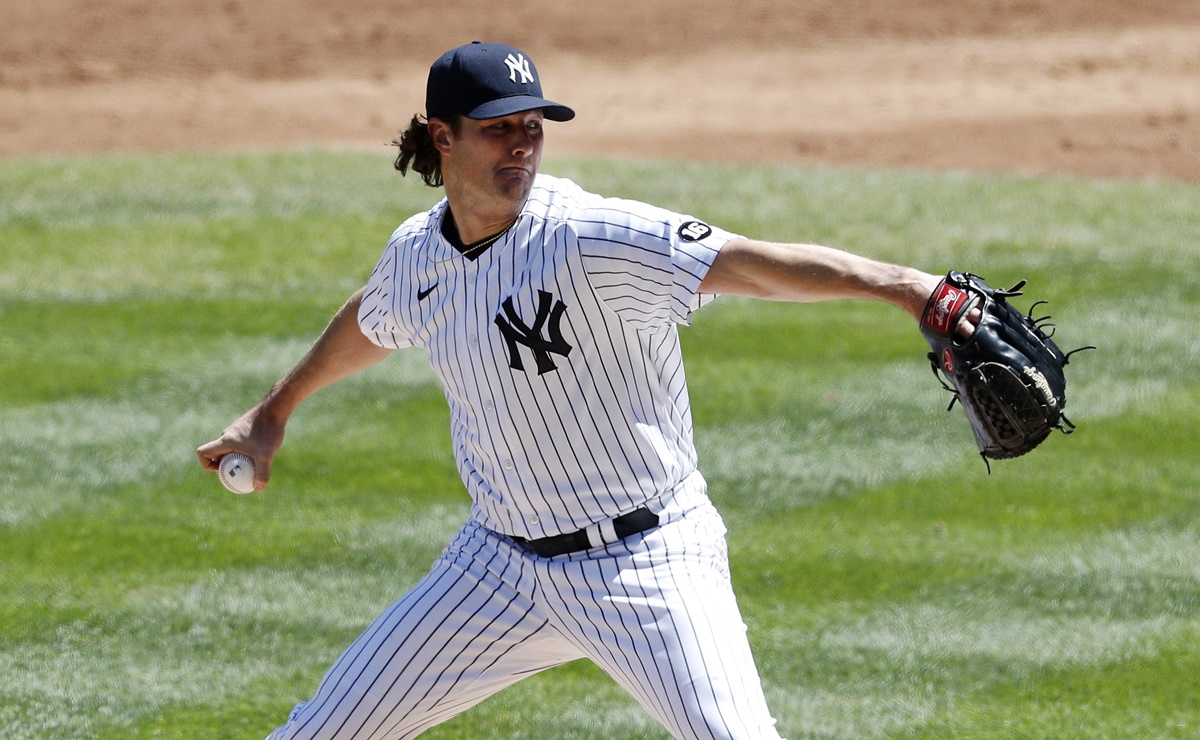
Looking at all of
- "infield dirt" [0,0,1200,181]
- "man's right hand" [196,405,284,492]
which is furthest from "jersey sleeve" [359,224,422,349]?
"infield dirt" [0,0,1200,181]

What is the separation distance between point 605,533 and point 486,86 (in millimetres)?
1079

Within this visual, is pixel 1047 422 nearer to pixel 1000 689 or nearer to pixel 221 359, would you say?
pixel 1000 689

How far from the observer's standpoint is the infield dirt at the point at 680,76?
13375 mm

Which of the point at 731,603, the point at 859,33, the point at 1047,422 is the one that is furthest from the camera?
the point at 859,33

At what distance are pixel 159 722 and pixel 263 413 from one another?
1452 millimetres

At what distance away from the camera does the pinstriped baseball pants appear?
3.18 metres

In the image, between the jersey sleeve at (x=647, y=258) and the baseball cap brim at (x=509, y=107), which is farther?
the baseball cap brim at (x=509, y=107)

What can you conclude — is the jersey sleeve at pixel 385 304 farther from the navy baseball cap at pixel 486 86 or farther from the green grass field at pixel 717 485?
the green grass field at pixel 717 485

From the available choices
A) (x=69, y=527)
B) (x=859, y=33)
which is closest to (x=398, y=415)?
(x=69, y=527)

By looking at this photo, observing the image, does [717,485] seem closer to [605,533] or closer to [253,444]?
[253,444]

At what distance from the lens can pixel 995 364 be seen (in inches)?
110

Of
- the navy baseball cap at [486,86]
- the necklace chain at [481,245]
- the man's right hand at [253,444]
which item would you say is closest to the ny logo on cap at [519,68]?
the navy baseball cap at [486,86]

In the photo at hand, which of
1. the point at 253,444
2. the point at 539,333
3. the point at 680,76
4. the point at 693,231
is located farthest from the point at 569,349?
the point at 680,76

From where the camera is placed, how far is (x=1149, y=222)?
383 inches
